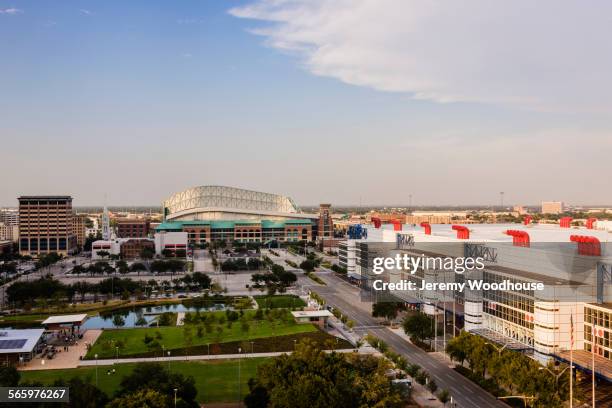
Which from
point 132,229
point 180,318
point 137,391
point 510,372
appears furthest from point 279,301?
point 132,229

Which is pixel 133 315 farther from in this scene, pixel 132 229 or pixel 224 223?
pixel 132 229

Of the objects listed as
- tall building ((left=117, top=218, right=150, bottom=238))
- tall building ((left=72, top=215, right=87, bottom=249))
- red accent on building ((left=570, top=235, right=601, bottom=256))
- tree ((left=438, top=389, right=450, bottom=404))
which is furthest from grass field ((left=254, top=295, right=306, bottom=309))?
tall building ((left=117, top=218, right=150, bottom=238))

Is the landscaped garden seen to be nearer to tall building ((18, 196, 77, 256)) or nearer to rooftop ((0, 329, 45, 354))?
rooftop ((0, 329, 45, 354))

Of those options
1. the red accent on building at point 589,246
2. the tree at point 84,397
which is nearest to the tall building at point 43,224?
the tree at point 84,397

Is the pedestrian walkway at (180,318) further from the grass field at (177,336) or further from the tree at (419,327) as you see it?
the tree at (419,327)

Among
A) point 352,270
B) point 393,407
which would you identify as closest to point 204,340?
point 393,407

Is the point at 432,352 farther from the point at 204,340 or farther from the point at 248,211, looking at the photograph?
the point at 248,211
